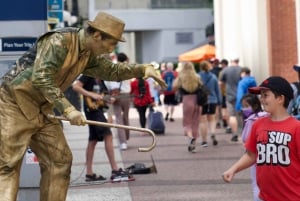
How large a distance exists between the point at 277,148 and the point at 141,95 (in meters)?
11.6

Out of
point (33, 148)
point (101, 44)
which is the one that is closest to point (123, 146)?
point (33, 148)

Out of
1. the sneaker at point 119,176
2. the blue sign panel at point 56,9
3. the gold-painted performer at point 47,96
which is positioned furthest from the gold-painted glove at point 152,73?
the blue sign panel at point 56,9

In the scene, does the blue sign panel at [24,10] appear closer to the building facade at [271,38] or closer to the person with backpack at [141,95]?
the person with backpack at [141,95]

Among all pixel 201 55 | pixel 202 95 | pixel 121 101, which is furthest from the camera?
pixel 201 55

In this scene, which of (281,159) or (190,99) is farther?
(190,99)

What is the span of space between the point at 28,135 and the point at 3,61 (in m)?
2.20

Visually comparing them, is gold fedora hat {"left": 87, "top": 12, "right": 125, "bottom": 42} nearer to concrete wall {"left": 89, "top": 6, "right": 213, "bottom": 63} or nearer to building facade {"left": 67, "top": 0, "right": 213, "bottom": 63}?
concrete wall {"left": 89, "top": 6, "right": 213, "bottom": 63}


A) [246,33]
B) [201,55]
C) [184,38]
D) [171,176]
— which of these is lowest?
[171,176]

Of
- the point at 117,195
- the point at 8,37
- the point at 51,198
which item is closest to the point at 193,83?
the point at 117,195

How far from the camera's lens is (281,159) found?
5.54 metres

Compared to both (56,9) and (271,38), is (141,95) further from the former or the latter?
(271,38)

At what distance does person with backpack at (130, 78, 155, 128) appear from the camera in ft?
55.2

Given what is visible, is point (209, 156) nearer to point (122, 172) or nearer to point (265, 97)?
point (122, 172)

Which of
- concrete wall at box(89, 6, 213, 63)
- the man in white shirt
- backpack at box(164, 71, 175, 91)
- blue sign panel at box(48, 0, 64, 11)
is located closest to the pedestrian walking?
the man in white shirt
